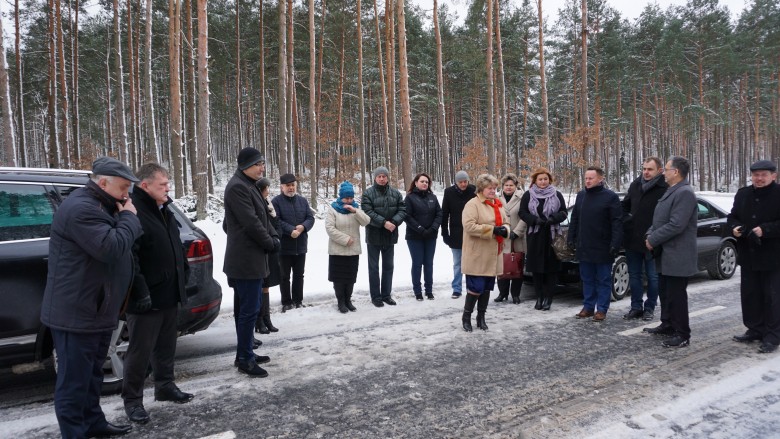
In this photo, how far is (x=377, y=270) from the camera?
7.34m

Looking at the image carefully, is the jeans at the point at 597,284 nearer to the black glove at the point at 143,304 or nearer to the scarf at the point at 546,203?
the scarf at the point at 546,203

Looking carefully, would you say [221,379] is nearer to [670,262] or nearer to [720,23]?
[670,262]

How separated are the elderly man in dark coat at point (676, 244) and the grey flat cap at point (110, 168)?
544cm

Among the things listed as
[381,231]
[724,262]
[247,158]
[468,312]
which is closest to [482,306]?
[468,312]

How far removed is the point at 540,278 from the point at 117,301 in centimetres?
568

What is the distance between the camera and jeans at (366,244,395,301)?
24.0 feet

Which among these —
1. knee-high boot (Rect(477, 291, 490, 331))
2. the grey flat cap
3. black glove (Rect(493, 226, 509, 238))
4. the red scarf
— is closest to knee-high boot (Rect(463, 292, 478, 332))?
knee-high boot (Rect(477, 291, 490, 331))

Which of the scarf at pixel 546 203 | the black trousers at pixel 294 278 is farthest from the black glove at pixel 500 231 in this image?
the black trousers at pixel 294 278

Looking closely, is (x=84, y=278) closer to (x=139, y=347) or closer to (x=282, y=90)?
(x=139, y=347)

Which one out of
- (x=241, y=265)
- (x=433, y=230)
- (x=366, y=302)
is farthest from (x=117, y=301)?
(x=433, y=230)

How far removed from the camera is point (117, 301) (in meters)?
3.10

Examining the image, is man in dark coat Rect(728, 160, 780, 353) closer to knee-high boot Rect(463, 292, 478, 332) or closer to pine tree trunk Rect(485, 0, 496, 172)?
knee-high boot Rect(463, 292, 478, 332)

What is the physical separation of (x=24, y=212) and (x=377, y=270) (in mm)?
4566

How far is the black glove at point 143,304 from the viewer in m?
3.32
